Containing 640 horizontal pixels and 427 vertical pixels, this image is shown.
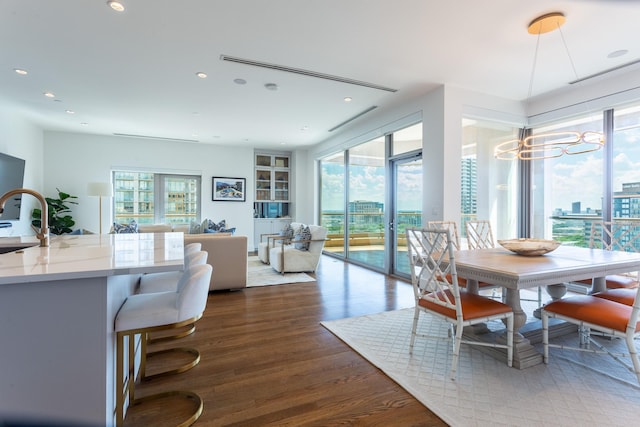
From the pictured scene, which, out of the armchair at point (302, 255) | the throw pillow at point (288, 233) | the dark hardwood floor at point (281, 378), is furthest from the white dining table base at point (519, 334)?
the throw pillow at point (288, 233)

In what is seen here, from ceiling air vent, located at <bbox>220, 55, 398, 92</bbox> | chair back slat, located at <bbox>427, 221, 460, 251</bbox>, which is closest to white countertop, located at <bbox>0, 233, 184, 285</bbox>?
ceiling air vent, located at <bbox>220, 55, 398, 92</bbox>

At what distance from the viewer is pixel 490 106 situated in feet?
14.5

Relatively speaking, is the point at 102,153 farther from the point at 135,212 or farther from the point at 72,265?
the point at 72,265

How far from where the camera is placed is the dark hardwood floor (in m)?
1.71

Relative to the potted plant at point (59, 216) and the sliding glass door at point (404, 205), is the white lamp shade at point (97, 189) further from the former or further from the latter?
the sliding glass door at point (404, 205)

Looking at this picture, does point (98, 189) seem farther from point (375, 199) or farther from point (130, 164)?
point (375, 199)

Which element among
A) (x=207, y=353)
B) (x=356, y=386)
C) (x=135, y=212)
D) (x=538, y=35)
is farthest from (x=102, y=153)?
(x=538, y=35)

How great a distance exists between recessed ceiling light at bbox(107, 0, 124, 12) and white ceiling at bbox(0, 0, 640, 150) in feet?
0.21

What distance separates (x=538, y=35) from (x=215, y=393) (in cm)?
402

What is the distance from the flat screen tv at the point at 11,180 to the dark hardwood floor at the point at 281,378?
4.07 metres

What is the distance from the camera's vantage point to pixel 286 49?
10.1 ft

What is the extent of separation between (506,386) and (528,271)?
76 centimetres

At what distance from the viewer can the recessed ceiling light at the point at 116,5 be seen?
7.75ft

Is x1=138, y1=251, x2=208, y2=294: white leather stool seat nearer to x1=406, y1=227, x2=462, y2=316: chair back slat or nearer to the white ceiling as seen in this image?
x1=406, y1=227, x2=462, y2=316: chair back slat
